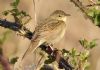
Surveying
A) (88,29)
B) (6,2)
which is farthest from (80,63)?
(6,2)

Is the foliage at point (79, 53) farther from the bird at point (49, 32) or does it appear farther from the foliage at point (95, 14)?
the bird at point (49, 32)

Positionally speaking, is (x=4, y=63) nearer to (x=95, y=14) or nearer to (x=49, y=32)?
(x=95, y=14)

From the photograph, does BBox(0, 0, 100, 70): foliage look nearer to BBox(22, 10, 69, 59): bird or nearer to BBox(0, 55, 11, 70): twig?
BBox(22, 10, 69, 59): bird

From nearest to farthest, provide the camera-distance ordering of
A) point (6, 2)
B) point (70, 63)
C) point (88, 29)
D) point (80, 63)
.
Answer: point (80, 63), point (70, 63), point (88, 29), point (6, 2)

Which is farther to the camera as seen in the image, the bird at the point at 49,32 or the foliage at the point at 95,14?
the bird at the point at 49,32

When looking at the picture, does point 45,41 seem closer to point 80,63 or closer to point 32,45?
point 32,45

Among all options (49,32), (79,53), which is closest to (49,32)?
(49,32)

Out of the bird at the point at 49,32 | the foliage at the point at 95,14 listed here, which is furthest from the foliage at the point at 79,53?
the bird at the point at 49,32

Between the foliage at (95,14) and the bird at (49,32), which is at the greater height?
the foliage at (95,14)

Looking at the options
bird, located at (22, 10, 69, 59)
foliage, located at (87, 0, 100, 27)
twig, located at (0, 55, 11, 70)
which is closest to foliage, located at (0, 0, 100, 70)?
foliage, located at (87, 0, 100, 27)

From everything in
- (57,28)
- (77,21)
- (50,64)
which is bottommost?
(77,21)

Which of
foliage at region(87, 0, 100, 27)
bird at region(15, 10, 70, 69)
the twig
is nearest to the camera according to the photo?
the twig
